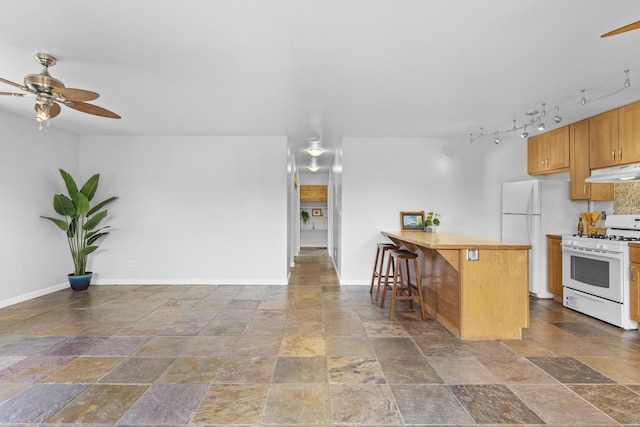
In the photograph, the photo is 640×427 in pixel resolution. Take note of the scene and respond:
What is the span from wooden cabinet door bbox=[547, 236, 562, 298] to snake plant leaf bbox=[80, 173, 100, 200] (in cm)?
668

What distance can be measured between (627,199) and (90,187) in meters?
7.43

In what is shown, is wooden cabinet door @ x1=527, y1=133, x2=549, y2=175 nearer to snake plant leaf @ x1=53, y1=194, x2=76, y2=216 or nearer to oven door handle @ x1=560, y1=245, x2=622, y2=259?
oven door handle @ x1=560, y1=245, x2=622, y2=259

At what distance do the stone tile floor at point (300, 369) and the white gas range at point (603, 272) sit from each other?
0.60 ft

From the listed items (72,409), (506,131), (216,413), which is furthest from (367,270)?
(72,409)

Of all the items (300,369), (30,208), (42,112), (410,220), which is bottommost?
(300,369)

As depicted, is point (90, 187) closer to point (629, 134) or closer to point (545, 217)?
point (545, 217)

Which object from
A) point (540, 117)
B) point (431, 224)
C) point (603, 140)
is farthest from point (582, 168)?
point (431, 224)

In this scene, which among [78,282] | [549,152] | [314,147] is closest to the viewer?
[549,152]

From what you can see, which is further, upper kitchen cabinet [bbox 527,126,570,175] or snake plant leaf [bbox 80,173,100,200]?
snake plant leaf [bbox 80,173,100,200]

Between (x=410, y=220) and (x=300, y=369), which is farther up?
(x=410, y=220)

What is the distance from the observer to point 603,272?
12.0 feet

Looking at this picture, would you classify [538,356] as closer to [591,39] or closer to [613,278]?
[613,278]

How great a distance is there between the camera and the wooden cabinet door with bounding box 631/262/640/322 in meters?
3.37

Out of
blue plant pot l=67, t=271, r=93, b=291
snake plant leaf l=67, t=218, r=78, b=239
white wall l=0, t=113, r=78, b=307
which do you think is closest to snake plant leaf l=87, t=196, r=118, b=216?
snake plant leaf l=67, t=218, r=78, b=239
